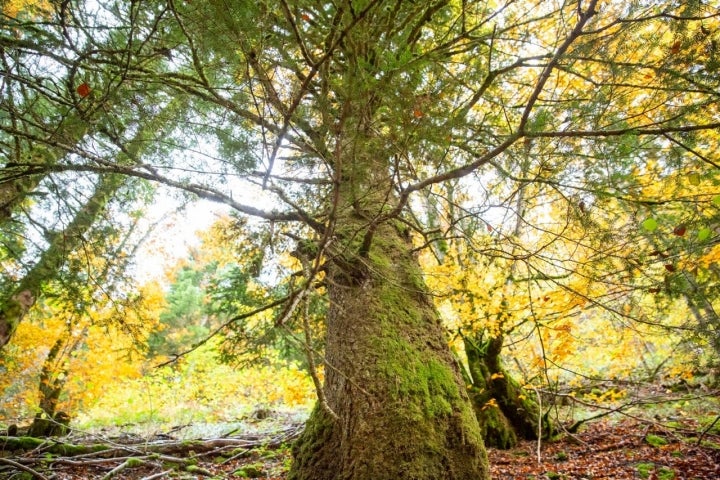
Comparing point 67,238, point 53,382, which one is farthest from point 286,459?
point 53,382

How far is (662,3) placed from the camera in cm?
Result: 204

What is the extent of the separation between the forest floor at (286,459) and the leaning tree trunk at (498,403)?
0.23 m

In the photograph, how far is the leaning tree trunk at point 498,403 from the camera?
540 centimetres

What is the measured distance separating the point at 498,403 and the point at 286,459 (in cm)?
322

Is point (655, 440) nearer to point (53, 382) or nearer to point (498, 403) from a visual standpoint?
point (498, 403)

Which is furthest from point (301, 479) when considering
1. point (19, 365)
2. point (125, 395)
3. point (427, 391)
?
point (125, 395)

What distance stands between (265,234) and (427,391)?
87.3 inches

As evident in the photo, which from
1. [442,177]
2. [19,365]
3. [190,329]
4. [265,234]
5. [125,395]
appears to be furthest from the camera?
[190,329]

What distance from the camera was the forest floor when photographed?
3883 millimetres

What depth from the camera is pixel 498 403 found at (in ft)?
18.9

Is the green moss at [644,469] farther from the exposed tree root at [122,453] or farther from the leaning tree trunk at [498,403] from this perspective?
the exposed tree root at [122,453]

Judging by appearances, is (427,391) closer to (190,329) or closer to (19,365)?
(19,365)

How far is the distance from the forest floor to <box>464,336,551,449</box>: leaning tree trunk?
0.74 feet

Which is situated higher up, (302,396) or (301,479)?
(302,396)
